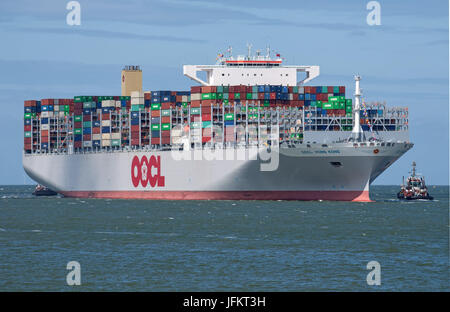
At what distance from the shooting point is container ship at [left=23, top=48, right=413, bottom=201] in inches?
3305

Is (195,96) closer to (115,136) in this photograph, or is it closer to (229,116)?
(229,116)

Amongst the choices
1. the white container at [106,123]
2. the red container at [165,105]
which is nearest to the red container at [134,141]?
the white container at [106,123]

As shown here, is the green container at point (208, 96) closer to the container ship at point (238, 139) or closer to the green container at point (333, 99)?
the container ship at point (238, 139)

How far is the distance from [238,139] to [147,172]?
13.9m

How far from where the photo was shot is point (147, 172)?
100625 mm

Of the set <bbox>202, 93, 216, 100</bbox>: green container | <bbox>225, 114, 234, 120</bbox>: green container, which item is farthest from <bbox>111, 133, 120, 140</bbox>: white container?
<bbox>225, 114, 234, 120</bbox>: green container

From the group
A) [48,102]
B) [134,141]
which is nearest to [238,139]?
[134,141]

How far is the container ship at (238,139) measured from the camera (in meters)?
83.9

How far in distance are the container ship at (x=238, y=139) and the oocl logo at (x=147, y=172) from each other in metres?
0.12

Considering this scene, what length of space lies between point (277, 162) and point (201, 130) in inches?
450

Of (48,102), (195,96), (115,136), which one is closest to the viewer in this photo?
(195,96)

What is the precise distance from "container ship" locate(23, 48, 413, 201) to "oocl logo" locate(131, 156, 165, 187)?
0.12 metres

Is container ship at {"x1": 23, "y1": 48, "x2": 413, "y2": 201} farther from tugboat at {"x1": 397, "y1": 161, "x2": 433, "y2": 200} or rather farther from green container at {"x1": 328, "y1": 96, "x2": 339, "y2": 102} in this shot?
tugboat at {"x1": 397, "y1": 161, "x2": 433, "y2": 200}
